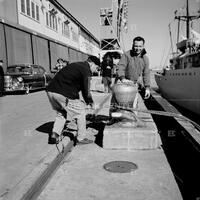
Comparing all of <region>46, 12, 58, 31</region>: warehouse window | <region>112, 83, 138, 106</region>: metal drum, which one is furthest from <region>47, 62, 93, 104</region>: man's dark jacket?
<region>46, 12, 58, 31</region>: warehouse window

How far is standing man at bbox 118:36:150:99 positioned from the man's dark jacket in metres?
1.04

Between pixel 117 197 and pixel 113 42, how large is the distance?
144 feet

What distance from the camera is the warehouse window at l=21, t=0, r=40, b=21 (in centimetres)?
2700

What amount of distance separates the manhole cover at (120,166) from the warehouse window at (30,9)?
2543 centimetres

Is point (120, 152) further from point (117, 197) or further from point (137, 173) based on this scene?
point (117, 197)

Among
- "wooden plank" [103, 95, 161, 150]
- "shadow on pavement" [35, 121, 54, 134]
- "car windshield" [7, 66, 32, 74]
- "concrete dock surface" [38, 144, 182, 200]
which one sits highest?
"car windshield" [7, 66, 32, 74]

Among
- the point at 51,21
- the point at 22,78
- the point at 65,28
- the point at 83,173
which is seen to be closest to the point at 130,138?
the point at 83,173

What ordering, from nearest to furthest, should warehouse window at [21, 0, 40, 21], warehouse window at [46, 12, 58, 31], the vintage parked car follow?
the vintage parked car
warehouse window at [21, 0, 40, 21]
warehouse window at [46, 12, 58, 31]

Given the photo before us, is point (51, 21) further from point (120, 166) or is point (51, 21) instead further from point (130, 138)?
point (120, 166)

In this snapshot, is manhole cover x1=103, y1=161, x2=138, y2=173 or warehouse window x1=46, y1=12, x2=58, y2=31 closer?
manhole cover x1=103, y1=161, x2=138, y2=173

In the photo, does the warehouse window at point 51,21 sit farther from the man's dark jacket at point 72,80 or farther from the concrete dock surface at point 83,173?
the man's dark jacket at point 72,80

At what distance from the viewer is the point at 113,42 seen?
4569 cm

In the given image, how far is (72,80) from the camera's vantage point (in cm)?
485

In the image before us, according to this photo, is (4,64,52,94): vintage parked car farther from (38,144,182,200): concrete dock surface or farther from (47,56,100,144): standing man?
(38,144,182,200): concrete dock surface
